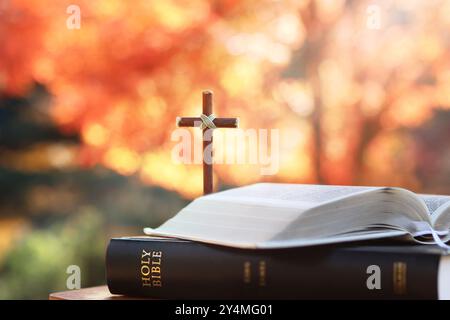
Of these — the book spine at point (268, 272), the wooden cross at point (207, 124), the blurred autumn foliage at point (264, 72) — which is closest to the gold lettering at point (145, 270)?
the book spine at point (268, 272)

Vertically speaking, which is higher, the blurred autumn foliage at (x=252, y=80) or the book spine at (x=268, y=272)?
the blurred autumn foliage at (x=252, y=80)

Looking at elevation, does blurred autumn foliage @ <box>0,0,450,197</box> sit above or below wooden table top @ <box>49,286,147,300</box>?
above

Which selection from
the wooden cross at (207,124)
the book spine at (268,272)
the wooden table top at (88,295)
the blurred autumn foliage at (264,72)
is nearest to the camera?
the book spine at (268,272)

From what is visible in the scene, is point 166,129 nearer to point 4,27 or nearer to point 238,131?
point 238,131

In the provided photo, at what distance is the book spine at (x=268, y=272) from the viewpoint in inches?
21.2

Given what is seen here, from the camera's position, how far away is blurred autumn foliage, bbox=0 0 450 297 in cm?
315

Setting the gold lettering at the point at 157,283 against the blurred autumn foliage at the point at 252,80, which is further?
the blurred autumn foliage at the point at 252,80

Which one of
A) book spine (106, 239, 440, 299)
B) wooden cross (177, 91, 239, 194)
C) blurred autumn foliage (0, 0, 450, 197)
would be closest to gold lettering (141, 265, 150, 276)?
book spine (106, 239, 440, 299)

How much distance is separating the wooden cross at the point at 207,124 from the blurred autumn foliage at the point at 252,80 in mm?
2164

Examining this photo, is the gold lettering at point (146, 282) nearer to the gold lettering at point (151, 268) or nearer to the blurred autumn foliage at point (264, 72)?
the gold lettering at point (151, 268)

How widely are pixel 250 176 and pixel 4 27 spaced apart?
127cm

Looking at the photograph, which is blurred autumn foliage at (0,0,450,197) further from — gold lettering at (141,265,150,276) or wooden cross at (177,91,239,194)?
gold lettering at (141,265,150,276)

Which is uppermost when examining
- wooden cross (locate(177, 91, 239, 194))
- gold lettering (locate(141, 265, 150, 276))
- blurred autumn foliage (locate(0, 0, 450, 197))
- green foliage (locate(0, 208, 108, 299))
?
blurred autumn foliage (locate(0, 0, 450, 197))

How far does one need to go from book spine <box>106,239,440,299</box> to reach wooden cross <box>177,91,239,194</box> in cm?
27
